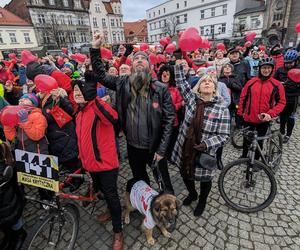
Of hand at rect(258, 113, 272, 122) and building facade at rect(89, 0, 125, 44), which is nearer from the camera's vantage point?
hand at rect(258, 113, 272, 122)

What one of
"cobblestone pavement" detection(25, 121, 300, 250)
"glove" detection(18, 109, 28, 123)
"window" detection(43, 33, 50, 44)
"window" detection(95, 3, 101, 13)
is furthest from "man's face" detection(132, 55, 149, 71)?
"window" detection(95, 3, 101, 13)

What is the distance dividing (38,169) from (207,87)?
225 cm

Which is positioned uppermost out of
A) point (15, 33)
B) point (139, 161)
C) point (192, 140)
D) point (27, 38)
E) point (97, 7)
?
point (97, 7)

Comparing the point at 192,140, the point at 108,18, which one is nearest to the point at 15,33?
the point at 108,18

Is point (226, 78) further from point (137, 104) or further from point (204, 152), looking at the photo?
point (137, 104)

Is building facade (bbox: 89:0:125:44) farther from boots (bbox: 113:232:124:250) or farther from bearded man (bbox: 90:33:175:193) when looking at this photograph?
boots (bbox: 113:232:124:250)

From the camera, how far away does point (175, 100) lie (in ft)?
12.4

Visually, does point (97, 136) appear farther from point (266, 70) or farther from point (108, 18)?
point (108, 18)

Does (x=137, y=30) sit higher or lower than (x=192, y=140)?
higher

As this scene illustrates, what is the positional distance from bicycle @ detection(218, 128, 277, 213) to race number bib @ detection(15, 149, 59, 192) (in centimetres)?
→ 245

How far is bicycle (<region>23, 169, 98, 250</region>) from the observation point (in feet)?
7.40

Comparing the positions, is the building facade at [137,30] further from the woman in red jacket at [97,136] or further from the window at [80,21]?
the woman in red jacket at [97,136]

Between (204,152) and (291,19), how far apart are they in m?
47.5

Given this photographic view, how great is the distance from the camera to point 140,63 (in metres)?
2.45
